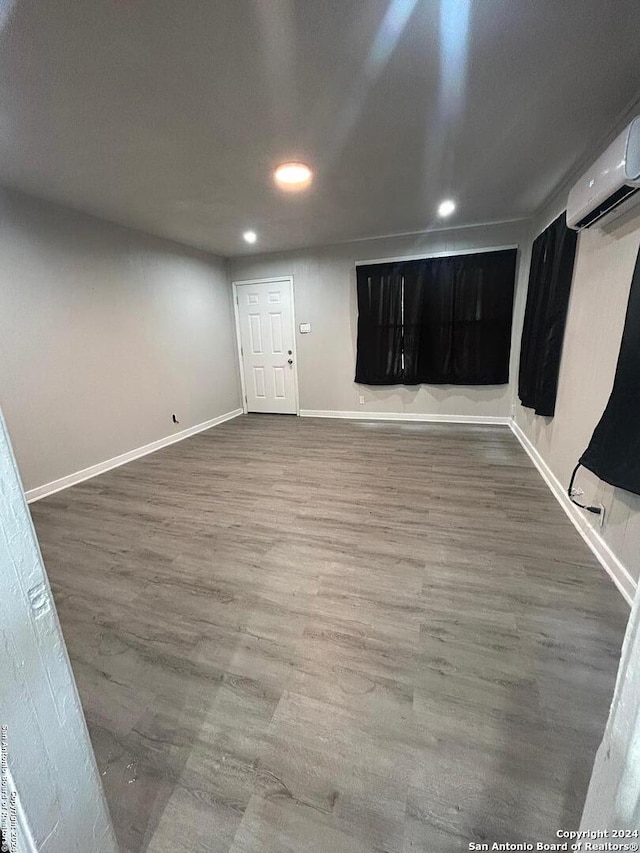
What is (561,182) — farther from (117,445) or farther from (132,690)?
(117,445)

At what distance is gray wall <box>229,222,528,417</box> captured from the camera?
4.61 m

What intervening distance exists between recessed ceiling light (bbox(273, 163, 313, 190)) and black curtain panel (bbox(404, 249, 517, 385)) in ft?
7.38

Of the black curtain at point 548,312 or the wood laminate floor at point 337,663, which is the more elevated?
the black curtain at point 548,312

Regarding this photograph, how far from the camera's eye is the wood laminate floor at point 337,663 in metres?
1.00

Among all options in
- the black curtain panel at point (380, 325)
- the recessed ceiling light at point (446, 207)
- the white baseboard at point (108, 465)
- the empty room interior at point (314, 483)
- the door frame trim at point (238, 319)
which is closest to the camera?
the empty room interior at point (314, 483)

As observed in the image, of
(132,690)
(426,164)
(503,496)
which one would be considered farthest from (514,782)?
(426,164)

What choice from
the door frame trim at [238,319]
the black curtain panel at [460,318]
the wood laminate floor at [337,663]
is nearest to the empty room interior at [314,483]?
the wood laminate floor at [337,663]

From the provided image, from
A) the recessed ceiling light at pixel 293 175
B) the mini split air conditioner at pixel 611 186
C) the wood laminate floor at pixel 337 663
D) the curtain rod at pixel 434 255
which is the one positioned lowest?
the wood laminate floor at pixel 337 663

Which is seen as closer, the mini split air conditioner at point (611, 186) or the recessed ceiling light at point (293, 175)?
the mini split air conditioner at point (611, 186)

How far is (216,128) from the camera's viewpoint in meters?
2.02

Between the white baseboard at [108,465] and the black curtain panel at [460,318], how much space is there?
3093 mm

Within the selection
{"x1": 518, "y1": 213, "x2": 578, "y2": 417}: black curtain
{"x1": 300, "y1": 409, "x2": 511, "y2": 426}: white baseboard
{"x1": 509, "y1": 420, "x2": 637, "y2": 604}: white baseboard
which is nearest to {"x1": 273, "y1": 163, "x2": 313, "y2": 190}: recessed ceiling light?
{"x1": 518, "y1": 213, "x2": 578, "y2": 417}: black curtain

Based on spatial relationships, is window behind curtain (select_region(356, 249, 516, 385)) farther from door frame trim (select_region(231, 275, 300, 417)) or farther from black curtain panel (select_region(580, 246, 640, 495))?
black curtain panel (select_region(580, 246, 640, 495))

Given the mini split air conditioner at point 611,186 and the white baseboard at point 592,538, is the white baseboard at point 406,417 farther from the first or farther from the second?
the mini split air conditioner at point 611,186
